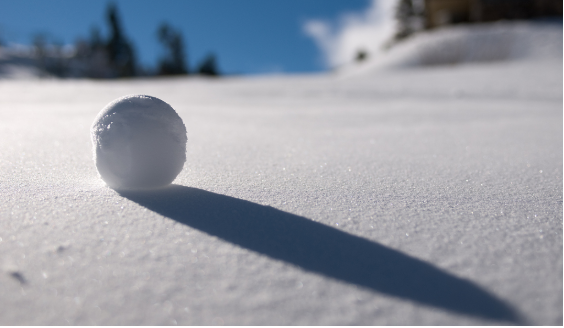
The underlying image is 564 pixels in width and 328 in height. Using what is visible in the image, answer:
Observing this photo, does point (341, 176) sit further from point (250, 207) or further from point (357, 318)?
point (357, 318)

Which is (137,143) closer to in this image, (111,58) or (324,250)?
(324,250)

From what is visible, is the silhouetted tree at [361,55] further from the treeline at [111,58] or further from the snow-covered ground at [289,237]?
the snow-covered ground at [289,237]

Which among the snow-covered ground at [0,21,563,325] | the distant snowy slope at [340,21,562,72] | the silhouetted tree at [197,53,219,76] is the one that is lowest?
the silhouetted tree at [197,53,219,76]

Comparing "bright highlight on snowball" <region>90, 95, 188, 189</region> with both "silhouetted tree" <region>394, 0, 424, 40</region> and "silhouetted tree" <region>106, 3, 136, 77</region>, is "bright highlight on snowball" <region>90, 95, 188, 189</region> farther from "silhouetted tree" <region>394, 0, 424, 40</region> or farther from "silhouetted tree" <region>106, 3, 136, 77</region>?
A: "silhouetted tree" <region>106, 3, 136, 77</region>

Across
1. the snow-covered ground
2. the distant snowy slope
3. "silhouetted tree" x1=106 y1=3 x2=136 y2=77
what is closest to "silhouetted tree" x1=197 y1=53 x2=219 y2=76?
"silhouetted tree" x1=106 y1=3 x2=136 y2=77

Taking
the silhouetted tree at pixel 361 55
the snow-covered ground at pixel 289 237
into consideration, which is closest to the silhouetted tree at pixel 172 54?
the silhouetted tree at pixel 361 55

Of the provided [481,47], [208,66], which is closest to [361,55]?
[481,47]

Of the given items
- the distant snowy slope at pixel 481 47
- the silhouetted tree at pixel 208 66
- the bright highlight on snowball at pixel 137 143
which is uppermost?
the bright highlight on snowball at pixel 137 143
